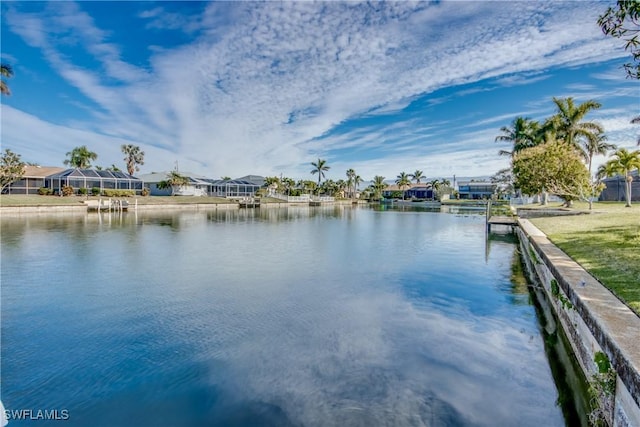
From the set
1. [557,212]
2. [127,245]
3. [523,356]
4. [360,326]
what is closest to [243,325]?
[360,326]

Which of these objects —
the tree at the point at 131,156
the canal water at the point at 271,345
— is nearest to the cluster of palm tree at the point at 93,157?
the tree at the point at 131,156

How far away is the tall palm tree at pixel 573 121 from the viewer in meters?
33.5

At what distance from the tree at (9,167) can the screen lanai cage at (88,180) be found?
698 cm

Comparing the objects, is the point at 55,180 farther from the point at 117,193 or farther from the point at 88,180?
the point at 117,193

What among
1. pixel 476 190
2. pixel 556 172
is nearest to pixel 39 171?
pixel 556 172

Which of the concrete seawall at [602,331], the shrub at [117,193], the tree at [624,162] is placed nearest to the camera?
the concrete seawall at [602,331]

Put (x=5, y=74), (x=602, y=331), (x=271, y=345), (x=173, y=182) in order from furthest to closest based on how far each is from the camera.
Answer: (x=173, y=182) → (x=5, y=74) → (x=271, y=345) → (x=602, y=331)

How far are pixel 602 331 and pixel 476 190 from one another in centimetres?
10439

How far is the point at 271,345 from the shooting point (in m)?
7.49

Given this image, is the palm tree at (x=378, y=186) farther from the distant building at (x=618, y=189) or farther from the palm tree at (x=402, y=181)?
the distant building at (x=618, y=189)

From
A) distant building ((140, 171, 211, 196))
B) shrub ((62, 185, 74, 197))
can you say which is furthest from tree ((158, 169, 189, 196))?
shrub ((62, 185, 74, 197))

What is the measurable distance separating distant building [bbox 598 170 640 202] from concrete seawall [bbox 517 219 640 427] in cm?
4465

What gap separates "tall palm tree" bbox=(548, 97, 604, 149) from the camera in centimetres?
3350

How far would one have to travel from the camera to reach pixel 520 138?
4378 centimetres
